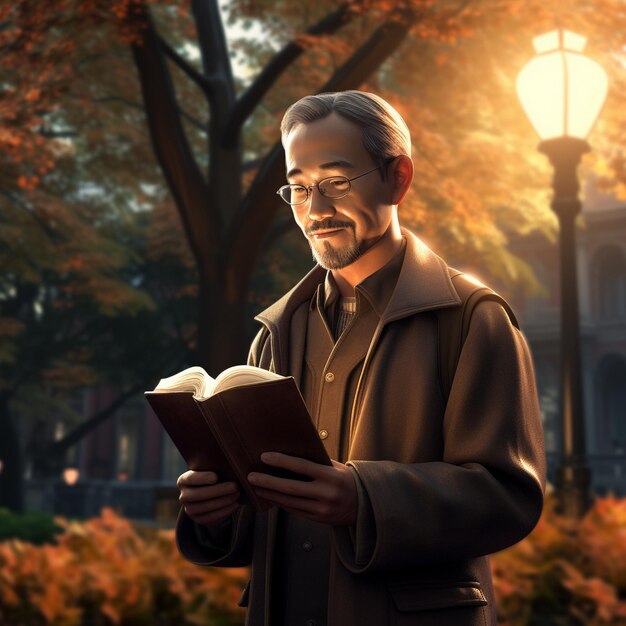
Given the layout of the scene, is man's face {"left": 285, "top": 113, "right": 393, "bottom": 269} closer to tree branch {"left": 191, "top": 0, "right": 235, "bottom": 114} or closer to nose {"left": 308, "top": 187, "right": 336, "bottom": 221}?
nose {"left": 308, "top": 187, "right": 336, "bottom": 221}

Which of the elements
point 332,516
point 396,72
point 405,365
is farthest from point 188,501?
point 396,72

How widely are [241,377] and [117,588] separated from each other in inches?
158

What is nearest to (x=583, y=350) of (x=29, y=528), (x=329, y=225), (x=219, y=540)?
(x=29, y=528)

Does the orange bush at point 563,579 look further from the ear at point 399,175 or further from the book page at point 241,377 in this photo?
the book page at point 241,377

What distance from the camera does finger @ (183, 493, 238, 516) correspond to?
7.22ft

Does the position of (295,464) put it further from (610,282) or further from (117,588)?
(610,282)

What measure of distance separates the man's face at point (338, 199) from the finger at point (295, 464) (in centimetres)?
57

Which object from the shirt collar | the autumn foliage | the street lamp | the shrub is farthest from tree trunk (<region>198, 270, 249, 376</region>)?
the shrub

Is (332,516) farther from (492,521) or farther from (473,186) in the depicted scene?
(473,186)

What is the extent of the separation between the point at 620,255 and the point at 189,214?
27680mm

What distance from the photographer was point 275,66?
31.4ft

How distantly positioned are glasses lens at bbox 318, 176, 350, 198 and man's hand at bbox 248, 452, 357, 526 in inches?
26.3

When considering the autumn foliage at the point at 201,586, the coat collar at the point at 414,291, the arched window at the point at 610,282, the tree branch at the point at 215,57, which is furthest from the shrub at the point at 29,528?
the arched window at the point at 610,282

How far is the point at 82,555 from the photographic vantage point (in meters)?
6.42
